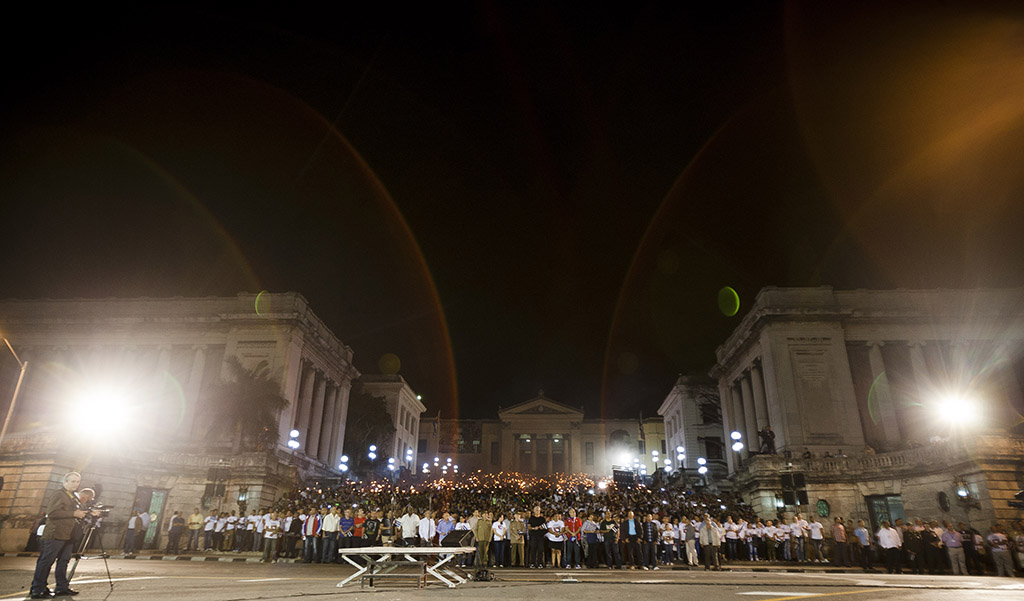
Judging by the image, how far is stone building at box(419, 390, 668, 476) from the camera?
285 feet

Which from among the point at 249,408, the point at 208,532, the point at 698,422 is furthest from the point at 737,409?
the point at 208,532

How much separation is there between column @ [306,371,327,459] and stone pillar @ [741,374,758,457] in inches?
1454

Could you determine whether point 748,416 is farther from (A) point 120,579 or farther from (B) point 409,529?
(A) point 120,579

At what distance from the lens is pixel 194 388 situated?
46188 mm

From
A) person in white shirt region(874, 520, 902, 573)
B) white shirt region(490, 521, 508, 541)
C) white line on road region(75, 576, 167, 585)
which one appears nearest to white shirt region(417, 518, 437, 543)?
white shirt region(490, 521, 508, 541)

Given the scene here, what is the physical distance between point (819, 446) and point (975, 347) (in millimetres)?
15763

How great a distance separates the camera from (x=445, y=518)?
18859mm

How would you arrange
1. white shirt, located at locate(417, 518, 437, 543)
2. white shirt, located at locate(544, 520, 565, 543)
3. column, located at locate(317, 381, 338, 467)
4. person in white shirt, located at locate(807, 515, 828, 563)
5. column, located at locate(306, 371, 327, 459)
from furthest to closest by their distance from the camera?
1. column, located at locate(317, 381, 338, 467)
2. column, located at locate(306, 371, 327, 459)
3. person in white shirt, located at locate(807, 515, 828, 563)
4. white shirt, located at locate(544, 520, 565, 543)
5. white shirt, located at locate(417, 518, 437, 543)

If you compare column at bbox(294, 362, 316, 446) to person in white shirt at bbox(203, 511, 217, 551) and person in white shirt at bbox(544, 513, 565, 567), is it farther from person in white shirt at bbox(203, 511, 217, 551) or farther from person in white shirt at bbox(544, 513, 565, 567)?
person in white shirt at bbox(544, 513, 565, 567)

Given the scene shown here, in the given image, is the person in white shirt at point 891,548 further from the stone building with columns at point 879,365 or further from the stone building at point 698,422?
the stone building at point 698,422

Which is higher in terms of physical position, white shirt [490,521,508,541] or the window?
the window

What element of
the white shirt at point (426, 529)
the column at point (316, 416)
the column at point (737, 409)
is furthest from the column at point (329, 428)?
the white shirt at point (426, 529)

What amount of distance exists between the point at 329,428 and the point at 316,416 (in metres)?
4.52

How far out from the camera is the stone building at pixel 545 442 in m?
86.9
